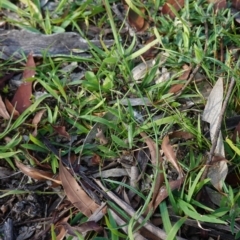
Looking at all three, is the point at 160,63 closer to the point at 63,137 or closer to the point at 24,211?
the point at 63,137

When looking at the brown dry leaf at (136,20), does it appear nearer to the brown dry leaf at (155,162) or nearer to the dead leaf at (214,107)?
the dead leaf at (214,107)

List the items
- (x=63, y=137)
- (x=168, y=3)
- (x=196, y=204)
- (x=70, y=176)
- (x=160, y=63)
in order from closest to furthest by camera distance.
A: (x=196, y=204) < (x=70, y=176) < (x=63, y=137) < (x=160, y=63) < (x=168, y=3)

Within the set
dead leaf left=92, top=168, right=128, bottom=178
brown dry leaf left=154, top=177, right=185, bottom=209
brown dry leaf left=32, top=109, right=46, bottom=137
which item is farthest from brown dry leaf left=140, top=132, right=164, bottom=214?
brown dry leaf left=32, top=109, right=46, bottom=137

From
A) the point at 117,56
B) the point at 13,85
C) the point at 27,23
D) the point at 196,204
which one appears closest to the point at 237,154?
the point at 196,204

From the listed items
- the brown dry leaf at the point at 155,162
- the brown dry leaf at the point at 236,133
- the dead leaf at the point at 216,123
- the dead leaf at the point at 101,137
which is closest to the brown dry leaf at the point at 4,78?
the dead leaf at the point at 101,137

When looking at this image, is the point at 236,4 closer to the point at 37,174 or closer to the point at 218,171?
the point at 218,171

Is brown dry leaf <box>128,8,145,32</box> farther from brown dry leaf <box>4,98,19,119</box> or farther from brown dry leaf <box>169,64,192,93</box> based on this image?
brown dry leaf <box>4,98,19,119</box>

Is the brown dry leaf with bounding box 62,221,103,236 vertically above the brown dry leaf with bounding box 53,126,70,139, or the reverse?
the brown dry leaf with bounding box 53,126,70,139
